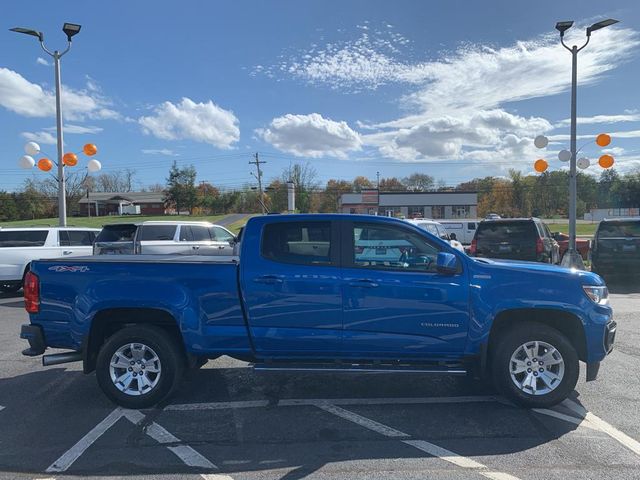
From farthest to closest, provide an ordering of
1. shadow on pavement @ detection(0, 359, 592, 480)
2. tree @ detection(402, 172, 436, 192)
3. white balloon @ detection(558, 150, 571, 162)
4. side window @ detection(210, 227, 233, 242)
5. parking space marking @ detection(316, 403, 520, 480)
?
tree @ detection(402, 172, 436, 192) < white balloon @ detection(558, 150, 571, 162) < side window @ detection(210, 227, 233, 242) < shadow on pavement @ detection(0, 359, 592, 480) < parking space marking @ detection(316, 403, 520, 480)

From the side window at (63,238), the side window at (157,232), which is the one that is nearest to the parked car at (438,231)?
the side window at (157,232)

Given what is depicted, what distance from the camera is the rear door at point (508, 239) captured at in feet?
40.0

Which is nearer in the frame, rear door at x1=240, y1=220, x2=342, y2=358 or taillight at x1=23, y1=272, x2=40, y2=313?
rear door at x1=240, y1=220, x2=342, y2=358

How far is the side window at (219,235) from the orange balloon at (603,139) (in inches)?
510

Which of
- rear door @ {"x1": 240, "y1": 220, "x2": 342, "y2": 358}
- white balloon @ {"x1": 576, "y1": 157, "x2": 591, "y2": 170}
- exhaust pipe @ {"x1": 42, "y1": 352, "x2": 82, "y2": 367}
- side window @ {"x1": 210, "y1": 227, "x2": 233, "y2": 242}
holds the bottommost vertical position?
exhaust pipe @ {"x1": 42, "y1": 352, "x2": 82, "y2": 367}

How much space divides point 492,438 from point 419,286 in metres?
1.41

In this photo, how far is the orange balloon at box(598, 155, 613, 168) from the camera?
17.6 meters

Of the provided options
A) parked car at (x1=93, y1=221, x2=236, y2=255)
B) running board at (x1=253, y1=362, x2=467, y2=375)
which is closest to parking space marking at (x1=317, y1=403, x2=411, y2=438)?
running board at (x1=253, y1=362, x2=467, y2=375)

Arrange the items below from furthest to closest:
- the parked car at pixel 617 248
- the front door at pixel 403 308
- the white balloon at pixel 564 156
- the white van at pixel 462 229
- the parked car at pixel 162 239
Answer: the white van at pixel 462 229, the white balloon at pixel 564 156, the parked car at pixel 617 248, the parked car at pixel 162 239, the front door at pixel 403 308

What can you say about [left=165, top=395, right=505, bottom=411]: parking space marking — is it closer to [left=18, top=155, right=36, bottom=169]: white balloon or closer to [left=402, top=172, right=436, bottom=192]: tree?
[left=18, top=155, right=36, bottom=169]: white balloon

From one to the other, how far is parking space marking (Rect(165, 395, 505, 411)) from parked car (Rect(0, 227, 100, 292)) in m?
9.24

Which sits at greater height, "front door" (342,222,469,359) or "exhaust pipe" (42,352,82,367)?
"front door" (342,222,469,359)

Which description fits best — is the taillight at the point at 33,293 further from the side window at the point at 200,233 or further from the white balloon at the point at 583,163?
the white balloon at the point at 583,163

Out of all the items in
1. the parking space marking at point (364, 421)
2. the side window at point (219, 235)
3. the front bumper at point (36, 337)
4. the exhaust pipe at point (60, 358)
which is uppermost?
the side window at point (219, 235)
